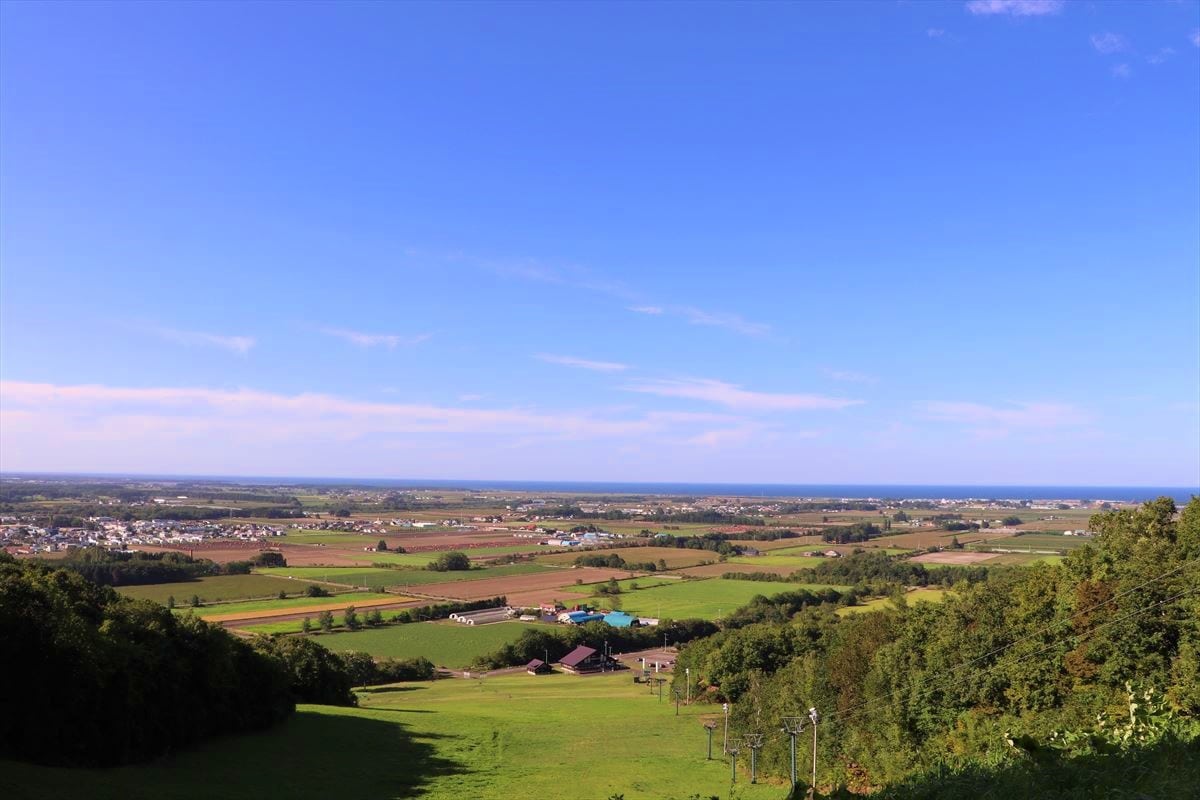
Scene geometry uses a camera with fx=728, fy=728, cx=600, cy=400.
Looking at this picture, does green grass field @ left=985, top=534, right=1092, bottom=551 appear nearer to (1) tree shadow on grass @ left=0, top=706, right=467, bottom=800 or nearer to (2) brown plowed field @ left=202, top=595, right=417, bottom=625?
(2) brown plowed field @ left=202, top=595, right=417, bottom=625

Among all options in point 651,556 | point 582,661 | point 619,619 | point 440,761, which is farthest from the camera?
point 651,556

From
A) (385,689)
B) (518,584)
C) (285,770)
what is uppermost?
(285,770)

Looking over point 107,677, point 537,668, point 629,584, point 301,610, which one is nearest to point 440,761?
point 107,677

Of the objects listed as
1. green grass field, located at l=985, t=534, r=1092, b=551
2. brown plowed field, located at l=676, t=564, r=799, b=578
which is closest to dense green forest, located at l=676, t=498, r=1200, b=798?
brown plowed field, located at l=676, t=564, r=799, b=578

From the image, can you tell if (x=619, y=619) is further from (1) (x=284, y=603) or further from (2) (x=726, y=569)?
(2) (x=726, y=569)

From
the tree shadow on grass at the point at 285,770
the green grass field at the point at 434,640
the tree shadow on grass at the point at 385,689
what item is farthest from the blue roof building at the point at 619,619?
the tree shadow on grass at the point at 285,770

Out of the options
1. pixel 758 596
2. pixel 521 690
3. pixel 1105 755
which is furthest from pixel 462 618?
pixel 1105 755

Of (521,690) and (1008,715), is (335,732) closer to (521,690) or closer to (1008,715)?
(521,690)
